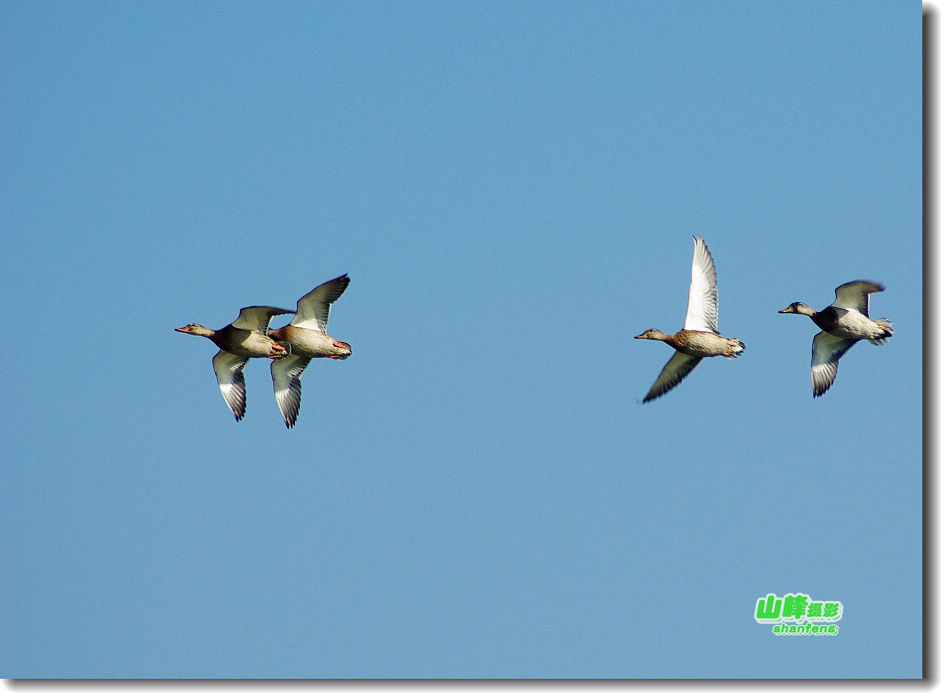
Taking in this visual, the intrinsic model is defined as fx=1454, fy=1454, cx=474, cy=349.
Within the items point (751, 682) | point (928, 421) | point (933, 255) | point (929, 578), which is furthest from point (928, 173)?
point (751, 682)

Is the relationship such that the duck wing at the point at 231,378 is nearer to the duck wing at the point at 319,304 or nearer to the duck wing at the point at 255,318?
the duck wing at the point at 255,318

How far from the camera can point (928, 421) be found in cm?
1970

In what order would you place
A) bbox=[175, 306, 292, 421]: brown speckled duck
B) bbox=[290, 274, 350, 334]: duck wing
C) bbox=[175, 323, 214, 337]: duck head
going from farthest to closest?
bbox=[175, 323, 214, 337]: duck head, bbox=[290, 274, 350, 334]: duck wing, bbox=[175, 306, 292, 421]: brown speckled duck

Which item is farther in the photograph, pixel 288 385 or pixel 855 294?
pixel 288 385

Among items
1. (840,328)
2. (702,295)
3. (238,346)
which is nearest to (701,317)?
(702,295)

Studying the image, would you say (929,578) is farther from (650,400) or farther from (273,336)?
(273,336)

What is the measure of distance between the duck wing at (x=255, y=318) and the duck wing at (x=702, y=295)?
22.5 ft

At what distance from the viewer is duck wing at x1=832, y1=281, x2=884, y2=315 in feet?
77.4

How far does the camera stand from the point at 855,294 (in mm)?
24062

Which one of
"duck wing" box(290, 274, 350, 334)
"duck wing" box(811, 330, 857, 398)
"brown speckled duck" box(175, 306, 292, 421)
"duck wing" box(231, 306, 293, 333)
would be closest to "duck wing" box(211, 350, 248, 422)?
"brown speckled duck" box(175, 306, 292, 421)

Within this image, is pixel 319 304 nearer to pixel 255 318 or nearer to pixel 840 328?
pixel 255 318

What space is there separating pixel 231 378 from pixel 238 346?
3.95ft

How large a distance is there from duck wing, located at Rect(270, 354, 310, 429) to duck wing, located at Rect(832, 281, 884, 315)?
914 cm

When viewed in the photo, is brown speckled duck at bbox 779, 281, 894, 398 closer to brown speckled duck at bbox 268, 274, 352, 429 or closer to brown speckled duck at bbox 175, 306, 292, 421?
brown speckled duck at bbox 268, 274, 352, 429
